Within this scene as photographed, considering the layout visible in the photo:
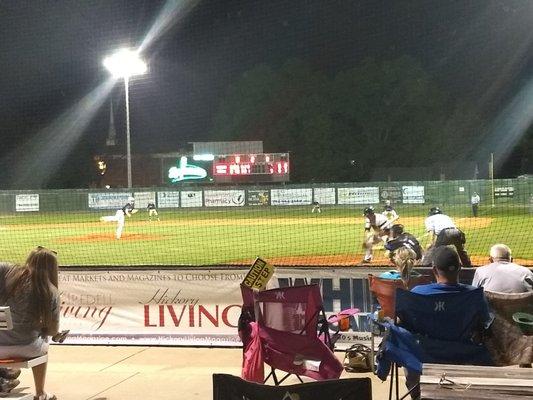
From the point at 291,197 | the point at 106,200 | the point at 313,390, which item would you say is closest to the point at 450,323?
the point at 313,390

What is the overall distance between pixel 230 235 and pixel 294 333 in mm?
21494

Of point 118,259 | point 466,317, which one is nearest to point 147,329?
point 466,317

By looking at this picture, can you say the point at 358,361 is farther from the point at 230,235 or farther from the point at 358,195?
the point at 358,195

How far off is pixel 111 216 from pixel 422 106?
3905 cm

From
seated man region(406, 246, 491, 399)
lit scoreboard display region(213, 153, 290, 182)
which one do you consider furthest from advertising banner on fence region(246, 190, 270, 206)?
seated man region(406, 246, 491, 399)

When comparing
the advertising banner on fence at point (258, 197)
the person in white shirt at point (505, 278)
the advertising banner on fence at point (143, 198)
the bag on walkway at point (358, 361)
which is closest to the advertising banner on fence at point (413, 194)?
the advertising banner on fence at point (258, 197)

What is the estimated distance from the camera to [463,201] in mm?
30875

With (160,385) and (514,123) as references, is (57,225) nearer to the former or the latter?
(160,385)

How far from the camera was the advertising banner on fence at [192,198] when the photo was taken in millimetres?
35281

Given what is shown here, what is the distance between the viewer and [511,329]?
5.14 m

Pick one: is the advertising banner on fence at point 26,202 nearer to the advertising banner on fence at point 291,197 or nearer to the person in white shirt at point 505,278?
the advertising banner on fence at point 291,197

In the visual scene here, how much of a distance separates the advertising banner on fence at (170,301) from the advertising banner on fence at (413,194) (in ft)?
77.8

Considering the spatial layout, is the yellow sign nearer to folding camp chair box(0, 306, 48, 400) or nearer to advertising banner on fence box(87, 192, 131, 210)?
folding camp chair box(0, 306, 48, 400)

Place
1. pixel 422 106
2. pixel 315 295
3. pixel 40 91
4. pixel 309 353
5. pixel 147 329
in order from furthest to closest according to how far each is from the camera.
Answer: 1. pixel 422 106
2. pixel 40 91
3. pixel 147 329
4. pixel 315 295
5. pixel 309 353
